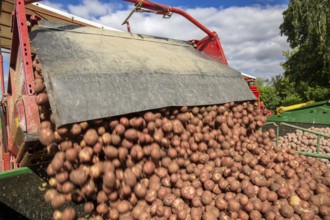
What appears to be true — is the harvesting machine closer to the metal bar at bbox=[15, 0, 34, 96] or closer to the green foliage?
the metal bar at bbox=[15, 0, 34, 96]

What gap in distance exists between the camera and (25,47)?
2561 millimetres

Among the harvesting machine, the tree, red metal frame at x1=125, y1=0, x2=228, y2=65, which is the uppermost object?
the tree

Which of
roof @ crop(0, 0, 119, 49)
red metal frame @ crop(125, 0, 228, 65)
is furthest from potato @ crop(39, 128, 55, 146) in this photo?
red metal frame @ crop(125, 0, 228, 65)

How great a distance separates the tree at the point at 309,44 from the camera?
18719 mm

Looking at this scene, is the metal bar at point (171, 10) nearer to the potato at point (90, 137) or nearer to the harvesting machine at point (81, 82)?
the harvesting machine at point (81, 82)

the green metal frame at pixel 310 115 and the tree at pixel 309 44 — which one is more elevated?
the tree at pixel 309 44

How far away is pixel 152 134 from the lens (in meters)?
2.54

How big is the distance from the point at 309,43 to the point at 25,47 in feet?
77.6

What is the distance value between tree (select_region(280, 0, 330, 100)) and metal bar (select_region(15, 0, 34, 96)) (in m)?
20.1

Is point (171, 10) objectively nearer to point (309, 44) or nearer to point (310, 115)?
point (310, 115)

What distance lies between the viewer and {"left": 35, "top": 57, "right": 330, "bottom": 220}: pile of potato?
220 centimetres

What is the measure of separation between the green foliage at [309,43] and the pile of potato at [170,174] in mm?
18866

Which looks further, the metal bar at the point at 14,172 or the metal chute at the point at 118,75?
the metal bar at the point at 14,172

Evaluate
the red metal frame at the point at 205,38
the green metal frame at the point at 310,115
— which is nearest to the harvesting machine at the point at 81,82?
the red metal frame at the point at 205,38
